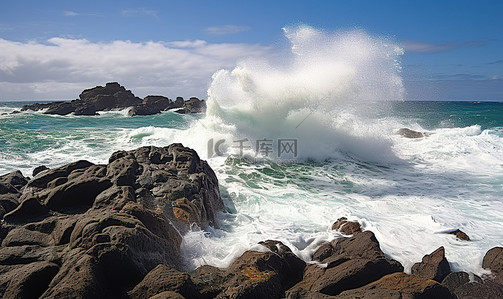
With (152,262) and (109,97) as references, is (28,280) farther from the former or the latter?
(109,97)

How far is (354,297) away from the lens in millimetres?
3863

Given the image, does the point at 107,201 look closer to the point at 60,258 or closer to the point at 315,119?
the point at 60,258

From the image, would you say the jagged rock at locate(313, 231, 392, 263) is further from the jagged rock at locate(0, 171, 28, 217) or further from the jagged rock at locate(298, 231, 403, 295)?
the jagged rock at locate(0, 171, 28, 217)

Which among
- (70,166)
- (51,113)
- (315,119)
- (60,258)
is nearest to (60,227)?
(60,258)

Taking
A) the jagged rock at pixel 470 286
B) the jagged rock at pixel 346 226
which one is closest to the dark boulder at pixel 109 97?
the jagged rock at pixel 346 226

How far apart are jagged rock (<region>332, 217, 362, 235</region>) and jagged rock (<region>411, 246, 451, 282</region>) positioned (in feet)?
4.29

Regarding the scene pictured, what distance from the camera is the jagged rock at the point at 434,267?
486 cm

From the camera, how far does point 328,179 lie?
437 inches

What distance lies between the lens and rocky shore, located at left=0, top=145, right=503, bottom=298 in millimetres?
3715

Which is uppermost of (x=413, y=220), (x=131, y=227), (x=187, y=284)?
(x=131, y=227)

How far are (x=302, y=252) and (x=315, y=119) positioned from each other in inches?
426

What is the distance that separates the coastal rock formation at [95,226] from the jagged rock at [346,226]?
2.17 metres

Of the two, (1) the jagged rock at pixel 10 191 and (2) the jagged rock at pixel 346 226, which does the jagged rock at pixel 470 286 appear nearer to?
(2) the jagged rock at pixel 346 226

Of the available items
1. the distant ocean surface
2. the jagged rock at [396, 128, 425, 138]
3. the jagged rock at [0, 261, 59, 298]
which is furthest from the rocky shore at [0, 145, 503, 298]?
the jagged rock at [396, 128, 425, 138]
